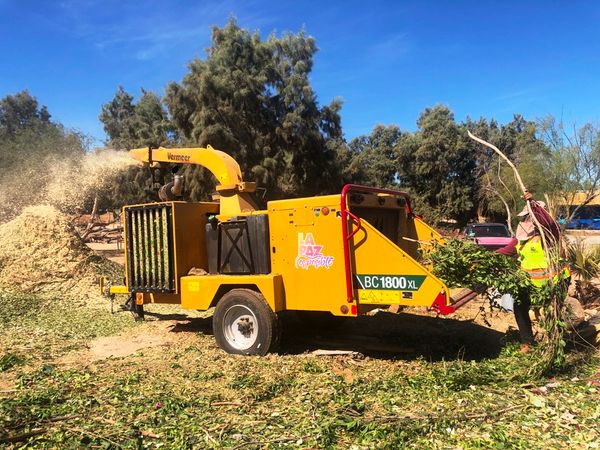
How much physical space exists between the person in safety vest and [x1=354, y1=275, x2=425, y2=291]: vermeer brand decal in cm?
124

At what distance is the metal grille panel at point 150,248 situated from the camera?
729cm

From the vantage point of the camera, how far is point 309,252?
612 cm

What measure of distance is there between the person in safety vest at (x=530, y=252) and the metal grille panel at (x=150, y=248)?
4.45 metres

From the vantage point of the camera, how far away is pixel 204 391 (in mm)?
5168

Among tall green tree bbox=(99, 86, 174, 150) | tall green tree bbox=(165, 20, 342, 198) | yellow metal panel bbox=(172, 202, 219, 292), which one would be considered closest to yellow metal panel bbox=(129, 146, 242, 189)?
yellow metal panel bbox=(172, 202, 219, 292)

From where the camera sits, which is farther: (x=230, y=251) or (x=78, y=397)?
(x=230, y=251)

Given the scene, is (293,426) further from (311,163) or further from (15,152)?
(15,152)

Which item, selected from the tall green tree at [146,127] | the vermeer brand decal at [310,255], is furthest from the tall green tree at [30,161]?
the vermeer brand decal at [310,255]

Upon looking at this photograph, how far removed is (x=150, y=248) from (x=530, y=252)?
5.14m

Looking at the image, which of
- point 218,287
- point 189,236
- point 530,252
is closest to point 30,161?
point 189,236

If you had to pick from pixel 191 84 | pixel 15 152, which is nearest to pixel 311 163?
pixel 191 84

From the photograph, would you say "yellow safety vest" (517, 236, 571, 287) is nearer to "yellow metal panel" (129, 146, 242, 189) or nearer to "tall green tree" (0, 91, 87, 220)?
"yellow metal panel" (129, 146, 242, 189)

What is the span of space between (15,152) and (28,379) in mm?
20567

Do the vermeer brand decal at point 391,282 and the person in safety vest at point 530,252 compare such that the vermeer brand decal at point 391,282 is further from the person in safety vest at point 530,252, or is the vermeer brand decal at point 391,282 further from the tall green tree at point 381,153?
the tall green tree at point 381,153
